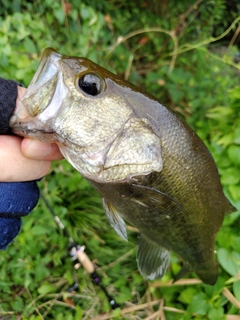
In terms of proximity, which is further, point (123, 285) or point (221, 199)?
point (123, 285)

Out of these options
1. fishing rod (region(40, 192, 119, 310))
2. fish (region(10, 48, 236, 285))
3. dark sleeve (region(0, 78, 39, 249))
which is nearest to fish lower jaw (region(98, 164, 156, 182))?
fish (region(10, 48, 236, 285))

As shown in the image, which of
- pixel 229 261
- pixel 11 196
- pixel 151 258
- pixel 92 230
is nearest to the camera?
pixel 11 196

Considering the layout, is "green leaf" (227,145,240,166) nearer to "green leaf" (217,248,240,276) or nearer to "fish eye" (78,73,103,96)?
"green leaf" (217,248,240,276)

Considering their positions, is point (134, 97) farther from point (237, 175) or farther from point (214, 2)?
point (214, 2)

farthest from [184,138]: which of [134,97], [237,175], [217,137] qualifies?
[217,137]

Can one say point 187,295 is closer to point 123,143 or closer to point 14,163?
point 123,143

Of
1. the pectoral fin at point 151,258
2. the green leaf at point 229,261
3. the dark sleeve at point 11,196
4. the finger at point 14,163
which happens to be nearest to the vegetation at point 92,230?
the green leaf at point 229,261

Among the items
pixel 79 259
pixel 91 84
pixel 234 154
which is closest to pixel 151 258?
pixel 79 259
